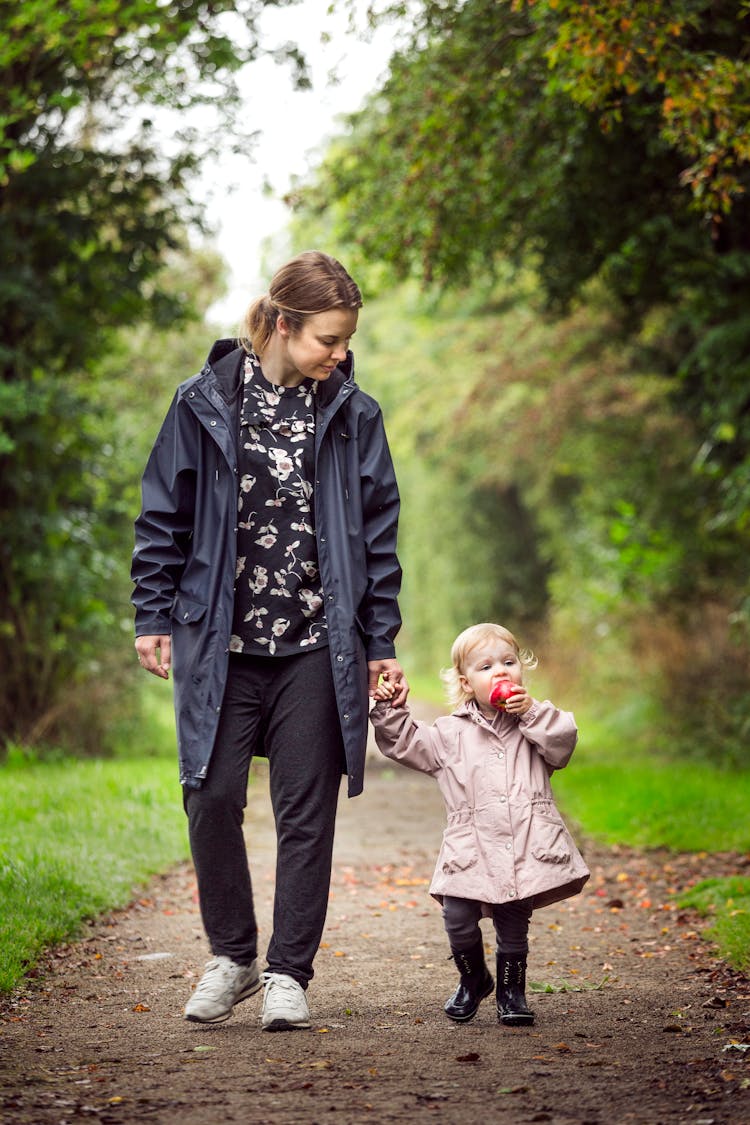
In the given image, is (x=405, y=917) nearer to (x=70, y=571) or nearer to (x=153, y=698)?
(x=70, y=571)

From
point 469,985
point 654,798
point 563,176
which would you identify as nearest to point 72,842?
point 469,985

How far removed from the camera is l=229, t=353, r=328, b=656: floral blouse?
4484 mm

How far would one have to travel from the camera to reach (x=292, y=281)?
178 inches

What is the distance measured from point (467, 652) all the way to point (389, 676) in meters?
0.31

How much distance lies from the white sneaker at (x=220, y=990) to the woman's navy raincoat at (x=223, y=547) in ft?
2.03

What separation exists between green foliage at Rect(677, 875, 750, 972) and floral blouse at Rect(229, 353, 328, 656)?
2.19 metres

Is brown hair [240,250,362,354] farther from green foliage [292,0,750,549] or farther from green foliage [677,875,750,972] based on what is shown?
green foliage [292,0,750,549]

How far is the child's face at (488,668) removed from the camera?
4.64 meters

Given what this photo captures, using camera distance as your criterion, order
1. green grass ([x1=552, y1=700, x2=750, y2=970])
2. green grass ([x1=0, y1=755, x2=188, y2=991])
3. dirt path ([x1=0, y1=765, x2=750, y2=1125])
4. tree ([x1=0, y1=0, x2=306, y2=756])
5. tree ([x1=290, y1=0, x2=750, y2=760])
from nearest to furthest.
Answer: dirt path ([x1=0, y1=765, x2=750, y2=1125])
green grass ([x1=0, y1=755, x2=188, y2=991])
green grass ([x1=552, y1=700, x2=750, y2=970])
tree ([x1=290, y1=0, x2=750, y2=760])
tree ([x1=0, y1=0, x2=306, y2=756])

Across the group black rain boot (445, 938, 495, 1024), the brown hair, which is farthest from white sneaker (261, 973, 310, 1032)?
the brown hair

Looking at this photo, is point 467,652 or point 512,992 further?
point 467,652

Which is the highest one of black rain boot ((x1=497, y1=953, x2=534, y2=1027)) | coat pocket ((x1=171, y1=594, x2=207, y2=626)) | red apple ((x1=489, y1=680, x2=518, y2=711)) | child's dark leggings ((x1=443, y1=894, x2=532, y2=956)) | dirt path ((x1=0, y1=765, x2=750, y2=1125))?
coat pocket ((x1=171, y1=594, x2=207, y2=626))

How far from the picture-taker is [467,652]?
4734 mm

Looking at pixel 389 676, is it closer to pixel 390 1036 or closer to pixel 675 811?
pixel 390 1036
